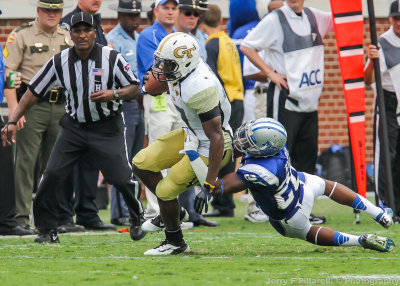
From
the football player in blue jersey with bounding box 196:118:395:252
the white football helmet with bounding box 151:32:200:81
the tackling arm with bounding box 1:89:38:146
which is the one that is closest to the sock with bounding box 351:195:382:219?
the football player in blue jersey with bounding box 196:118:395:252

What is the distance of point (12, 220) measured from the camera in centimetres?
856

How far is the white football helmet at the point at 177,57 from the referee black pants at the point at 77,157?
51.8 inches

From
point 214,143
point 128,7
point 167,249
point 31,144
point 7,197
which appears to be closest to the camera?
point 214,143

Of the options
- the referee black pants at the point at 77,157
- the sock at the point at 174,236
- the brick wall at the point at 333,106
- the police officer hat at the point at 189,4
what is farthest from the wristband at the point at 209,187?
the brick wall at the point at 333,106

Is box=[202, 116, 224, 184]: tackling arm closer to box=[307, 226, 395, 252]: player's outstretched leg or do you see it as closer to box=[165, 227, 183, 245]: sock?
box=[165, 227, 183, 245]: sock

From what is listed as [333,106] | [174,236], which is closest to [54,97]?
[174,236]

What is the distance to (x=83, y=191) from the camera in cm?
933

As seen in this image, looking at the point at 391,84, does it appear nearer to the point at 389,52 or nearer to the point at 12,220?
the point at 389,52

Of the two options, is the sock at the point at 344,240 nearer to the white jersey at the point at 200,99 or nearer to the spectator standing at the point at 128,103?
the white jersey at the point at 200,99

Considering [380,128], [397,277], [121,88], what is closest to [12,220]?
[121,88]

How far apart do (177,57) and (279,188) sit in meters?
1.10

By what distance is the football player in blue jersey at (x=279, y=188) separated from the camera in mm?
6316

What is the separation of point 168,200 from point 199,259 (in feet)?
1.64

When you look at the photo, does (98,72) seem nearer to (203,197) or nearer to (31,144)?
(31,144)
